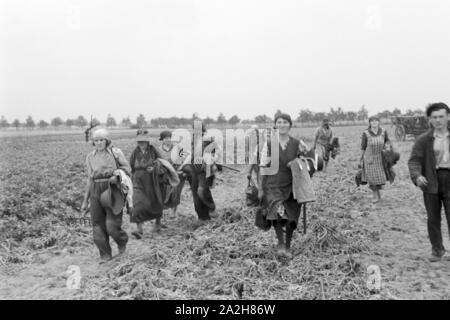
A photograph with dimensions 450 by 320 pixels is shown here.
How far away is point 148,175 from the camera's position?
7.13 meters

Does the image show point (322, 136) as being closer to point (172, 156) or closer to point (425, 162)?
point (172, 156)

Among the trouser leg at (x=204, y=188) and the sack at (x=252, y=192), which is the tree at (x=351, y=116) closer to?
the trouser leg at (x=204, y=188)

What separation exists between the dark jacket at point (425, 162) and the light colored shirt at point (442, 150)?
42 mm

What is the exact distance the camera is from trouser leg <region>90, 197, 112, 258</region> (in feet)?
18.7

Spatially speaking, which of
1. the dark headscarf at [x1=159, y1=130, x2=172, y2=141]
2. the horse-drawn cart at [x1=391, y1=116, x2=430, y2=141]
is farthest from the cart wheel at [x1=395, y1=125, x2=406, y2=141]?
the dark headscarf at [x1=159, y1=130, x2=172, y2=141]

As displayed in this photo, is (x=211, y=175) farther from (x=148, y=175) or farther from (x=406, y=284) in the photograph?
(x=406, y=284)

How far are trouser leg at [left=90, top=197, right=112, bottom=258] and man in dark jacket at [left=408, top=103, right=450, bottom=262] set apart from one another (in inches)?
148

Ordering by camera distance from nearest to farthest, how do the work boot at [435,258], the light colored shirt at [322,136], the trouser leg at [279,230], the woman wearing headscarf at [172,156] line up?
1. the work boot at [435,258]
2. the trouser leg at [279,230]
3. the woman wearing headscarf at [172,156]
4. the light colored shirt at [322,136]

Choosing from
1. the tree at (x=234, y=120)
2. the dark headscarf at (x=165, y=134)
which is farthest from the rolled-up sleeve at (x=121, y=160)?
the tree at (x=234, y=120)

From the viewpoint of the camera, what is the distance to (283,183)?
5461mm

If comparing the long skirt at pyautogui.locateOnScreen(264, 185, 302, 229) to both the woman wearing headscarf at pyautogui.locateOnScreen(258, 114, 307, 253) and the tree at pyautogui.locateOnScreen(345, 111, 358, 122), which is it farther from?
the tree at pyautogui.locateOnScreen(345, 111, 358, 122)

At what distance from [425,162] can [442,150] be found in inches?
9.1

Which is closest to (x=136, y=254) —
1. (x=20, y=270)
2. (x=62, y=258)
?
(x=62, y=258)

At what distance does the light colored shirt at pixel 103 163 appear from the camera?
566cm
